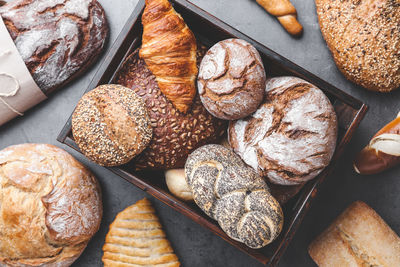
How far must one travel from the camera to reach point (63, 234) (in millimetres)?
1575

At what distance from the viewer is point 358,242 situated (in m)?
1.60

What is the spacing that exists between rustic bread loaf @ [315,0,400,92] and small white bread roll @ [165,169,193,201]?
102cm

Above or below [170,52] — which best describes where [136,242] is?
below

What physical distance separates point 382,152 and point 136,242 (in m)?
1.33

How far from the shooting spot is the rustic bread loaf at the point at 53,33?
5.47 feet

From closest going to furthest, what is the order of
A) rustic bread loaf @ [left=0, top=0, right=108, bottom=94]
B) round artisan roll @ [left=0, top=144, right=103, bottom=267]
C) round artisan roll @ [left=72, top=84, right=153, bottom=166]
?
round artisan roll @ [left=72, top=84, right=153, bottom=166] < round artisan roll @ [left=0, top=144, right=103, bottom=267] < rustic bread loaf @ [left=0, top=0, right=108, bottom=94]

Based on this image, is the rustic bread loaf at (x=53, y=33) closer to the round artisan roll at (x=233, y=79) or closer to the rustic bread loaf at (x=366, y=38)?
the round artisan roll at (x=233, y=79)

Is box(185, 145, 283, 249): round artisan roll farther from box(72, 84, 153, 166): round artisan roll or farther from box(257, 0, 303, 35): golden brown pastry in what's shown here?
box(257, 0, 303, 35): golden brown pastry

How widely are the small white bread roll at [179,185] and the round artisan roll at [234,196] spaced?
124mm

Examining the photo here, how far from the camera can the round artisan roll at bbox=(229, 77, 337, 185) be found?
4.37 feet

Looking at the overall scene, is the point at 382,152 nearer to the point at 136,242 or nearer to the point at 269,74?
the point at 269,74

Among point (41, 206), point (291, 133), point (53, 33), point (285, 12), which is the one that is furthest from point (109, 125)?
point (285, 12)

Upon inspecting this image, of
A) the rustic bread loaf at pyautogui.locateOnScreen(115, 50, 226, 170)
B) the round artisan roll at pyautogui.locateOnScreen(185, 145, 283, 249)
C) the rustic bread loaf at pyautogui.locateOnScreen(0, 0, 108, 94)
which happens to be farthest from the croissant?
the rustic bread loaf at pyautogui.locateOnScreen(0, 0, 108, 94)

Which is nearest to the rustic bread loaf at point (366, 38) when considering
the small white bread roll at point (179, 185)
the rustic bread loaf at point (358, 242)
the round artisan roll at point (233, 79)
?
the round artisan roll at point (233, 79)
